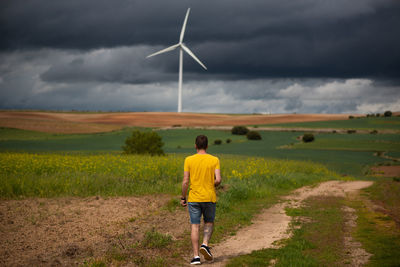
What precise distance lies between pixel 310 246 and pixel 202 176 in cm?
406

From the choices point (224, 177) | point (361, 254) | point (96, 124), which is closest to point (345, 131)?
point (96, 124)

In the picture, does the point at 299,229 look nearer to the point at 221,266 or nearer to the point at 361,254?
the point at 361,254

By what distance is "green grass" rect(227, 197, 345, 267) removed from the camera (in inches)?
349

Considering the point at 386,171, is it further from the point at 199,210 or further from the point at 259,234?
the point at 199,210

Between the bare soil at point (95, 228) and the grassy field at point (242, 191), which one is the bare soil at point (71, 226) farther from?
the grassy field at point (242, 191)

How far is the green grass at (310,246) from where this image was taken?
886 cm

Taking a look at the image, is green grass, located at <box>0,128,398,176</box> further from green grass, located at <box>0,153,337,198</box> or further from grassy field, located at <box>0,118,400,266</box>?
green grass, located at <box>0,153,337,198</box>

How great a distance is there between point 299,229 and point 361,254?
2955mm

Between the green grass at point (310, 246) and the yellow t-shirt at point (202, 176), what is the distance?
171 centimetres

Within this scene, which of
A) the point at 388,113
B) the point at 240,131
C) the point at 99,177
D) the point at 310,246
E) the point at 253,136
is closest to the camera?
the point at 310,246

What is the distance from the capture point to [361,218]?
14750mm

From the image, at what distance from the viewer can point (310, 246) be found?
10.3 meters

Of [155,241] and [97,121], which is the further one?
[97,121]

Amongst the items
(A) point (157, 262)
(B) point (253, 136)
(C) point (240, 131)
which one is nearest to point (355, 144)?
(B) point (253, 136)
